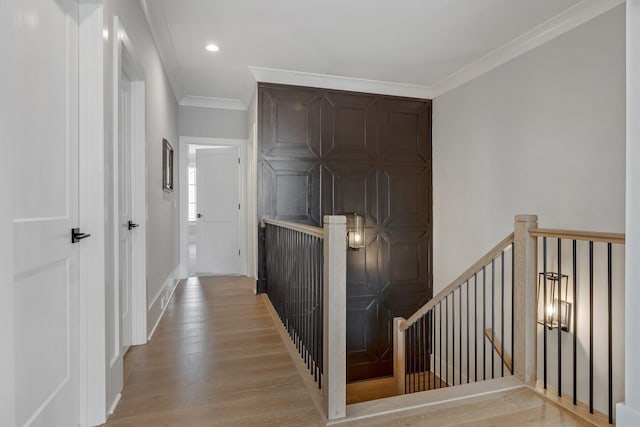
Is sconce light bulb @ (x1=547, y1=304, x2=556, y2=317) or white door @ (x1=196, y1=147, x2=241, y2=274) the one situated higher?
white door @ (x1=196, y1=147, x2=241, y2=274)

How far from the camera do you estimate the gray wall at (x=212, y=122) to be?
5.16m

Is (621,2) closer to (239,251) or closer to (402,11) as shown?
(402,11)

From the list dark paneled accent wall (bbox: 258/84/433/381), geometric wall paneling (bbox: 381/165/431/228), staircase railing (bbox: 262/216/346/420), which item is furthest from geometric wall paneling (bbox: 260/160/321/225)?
geometric wall paneling (bbox: 381/165/431/228)

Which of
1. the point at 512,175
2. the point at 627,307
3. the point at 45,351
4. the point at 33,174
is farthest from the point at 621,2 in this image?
the point at 45,351

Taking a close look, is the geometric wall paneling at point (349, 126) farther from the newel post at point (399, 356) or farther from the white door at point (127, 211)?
the white door at point (127, 211)

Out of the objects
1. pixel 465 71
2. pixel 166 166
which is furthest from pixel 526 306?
pixel 166 166

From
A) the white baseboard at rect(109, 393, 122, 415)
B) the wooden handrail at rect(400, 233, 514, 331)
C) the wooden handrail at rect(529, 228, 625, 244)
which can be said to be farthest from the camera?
the wooden handrail at rect(400, 233, 514, 331)

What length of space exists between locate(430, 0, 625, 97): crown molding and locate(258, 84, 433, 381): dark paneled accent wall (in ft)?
2.32

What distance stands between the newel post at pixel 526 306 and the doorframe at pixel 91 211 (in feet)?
7.79

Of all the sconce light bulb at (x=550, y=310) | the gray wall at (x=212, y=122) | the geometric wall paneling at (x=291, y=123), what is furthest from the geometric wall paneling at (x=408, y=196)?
the gray wall at (x=212, y=122)

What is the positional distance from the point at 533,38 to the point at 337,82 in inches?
83.5

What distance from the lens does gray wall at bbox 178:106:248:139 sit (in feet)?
16.9

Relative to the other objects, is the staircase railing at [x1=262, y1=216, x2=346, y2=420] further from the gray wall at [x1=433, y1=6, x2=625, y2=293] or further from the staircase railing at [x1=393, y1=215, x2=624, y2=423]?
the gray wall at [x1=433, y1=6, x2=625, y2=293]

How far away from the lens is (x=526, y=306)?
2203mm
